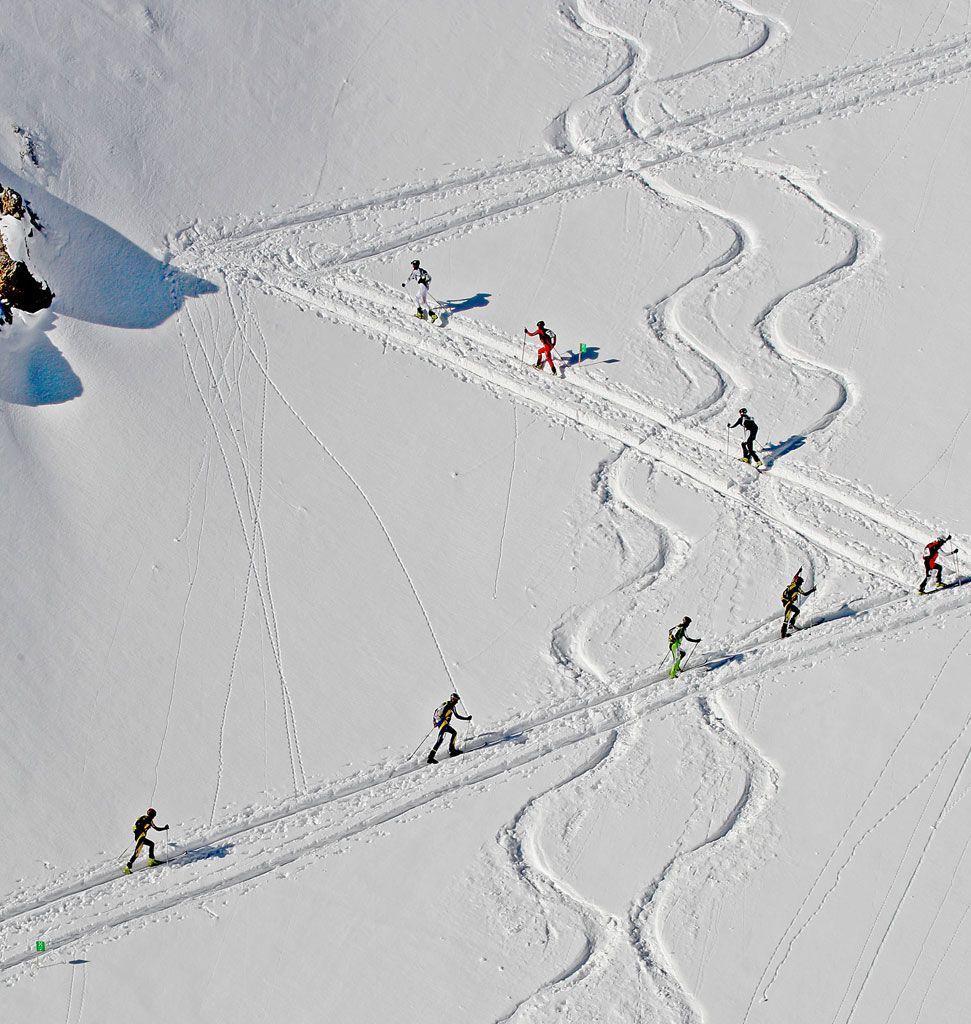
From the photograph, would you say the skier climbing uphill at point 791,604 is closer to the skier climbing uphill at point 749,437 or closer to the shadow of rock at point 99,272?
the skier climbing uphill at point 749,437

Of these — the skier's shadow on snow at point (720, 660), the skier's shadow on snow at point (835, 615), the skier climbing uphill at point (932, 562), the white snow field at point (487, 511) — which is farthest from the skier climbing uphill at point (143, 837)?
the skier climbing uphill at point (932, 562)

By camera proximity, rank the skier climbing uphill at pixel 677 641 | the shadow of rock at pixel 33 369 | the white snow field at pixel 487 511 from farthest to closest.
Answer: the shadow of rock at pixel 33 369, the skier climbing uphill at pixel 677 641, the white snow field at pixel 487 511

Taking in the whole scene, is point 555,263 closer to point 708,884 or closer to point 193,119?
point 193,119

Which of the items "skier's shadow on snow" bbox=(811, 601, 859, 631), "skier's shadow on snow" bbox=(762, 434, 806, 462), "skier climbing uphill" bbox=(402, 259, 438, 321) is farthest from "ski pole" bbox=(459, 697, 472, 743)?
"skier climbing uphill" bbox=(402, 259, 438, 321)

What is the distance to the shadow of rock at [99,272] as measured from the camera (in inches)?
765

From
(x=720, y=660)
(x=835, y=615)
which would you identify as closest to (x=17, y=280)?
(x=720, y=660)

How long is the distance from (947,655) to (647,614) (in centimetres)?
372

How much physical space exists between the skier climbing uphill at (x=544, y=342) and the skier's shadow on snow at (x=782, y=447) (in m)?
3.28

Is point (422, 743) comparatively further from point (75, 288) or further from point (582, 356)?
point (75, 288)

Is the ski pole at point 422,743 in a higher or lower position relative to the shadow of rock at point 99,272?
lower

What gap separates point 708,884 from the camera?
48.4 ft

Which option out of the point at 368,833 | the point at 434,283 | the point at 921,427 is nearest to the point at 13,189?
the point at 434,283

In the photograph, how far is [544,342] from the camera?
63.8 ft

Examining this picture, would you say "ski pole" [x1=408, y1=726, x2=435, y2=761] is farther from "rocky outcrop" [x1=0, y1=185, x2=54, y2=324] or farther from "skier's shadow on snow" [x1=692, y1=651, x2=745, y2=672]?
"rocky outcrop" [x1=0, y1=185, x2=54, y2=324]
